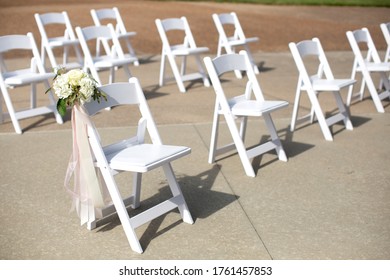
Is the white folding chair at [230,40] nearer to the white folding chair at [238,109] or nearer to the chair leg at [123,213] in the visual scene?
the white folding chair at [238,109]

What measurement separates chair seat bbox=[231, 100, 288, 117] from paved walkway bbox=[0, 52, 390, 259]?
1.86 feet

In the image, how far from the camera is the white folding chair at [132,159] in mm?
3838

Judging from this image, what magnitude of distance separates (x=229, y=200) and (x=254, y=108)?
3.20ft

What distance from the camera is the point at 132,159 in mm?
3865

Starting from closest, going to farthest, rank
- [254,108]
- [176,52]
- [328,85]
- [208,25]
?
[254,108] < [328,85] < [176,52] < [208,25]

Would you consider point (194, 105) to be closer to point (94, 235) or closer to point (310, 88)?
point (310, 88)

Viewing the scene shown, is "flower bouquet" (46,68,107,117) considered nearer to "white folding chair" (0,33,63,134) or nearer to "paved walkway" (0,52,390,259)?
"paved walkway" (0,52,390,259)

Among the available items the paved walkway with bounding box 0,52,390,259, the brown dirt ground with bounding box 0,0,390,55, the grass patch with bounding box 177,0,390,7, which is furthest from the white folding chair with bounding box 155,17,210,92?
the grass patch with bounding box 177,0,390,7

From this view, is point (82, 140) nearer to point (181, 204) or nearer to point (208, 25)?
point (181, 204)

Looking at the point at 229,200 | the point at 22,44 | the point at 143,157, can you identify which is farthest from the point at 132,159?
the point at 22,44

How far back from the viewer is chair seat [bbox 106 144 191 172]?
375 cm

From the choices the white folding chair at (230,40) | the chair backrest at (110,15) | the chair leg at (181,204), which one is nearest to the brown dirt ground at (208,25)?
the chair backrest at (110,15)

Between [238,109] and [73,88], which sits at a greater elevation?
[73,88]
